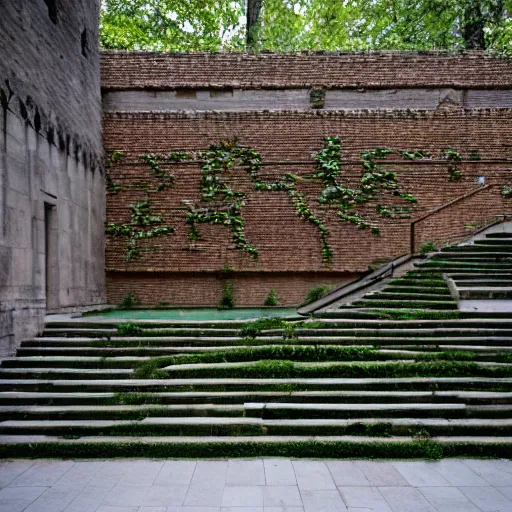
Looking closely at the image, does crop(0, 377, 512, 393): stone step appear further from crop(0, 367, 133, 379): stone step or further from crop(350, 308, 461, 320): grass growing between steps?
crop(350, 308, 461, 320): grass growing between steps

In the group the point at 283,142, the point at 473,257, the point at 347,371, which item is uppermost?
the point at 283,142

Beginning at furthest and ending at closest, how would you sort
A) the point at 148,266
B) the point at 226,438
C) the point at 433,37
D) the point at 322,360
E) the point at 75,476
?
the point at 433,37
the point at 148,266
the point at 322,360
the point at 226,438
the point at 75,476

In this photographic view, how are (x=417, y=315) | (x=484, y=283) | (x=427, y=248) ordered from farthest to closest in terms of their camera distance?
(x=427, y=248) → (x=484, y=283) → (x=417, y=315)

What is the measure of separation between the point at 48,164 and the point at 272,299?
5.91 m

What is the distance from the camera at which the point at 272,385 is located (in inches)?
192

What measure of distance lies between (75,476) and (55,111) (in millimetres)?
6453

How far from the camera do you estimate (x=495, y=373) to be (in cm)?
502

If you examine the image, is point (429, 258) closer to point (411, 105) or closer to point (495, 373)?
point (495, 373)

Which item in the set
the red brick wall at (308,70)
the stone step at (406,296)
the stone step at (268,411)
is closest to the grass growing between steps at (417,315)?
the stone step at (406,296)

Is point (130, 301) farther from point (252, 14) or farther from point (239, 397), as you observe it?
point (252, 14)

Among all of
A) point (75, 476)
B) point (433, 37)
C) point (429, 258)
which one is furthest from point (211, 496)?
point (433, 37)

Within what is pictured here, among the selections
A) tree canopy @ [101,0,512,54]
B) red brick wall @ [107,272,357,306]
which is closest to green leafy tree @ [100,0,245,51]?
tree canopy @ [101,0,512,54]

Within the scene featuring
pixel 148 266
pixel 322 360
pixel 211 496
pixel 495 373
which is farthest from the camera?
→ pixel 148 266

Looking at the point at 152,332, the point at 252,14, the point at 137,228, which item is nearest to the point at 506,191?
the point at 152,332
